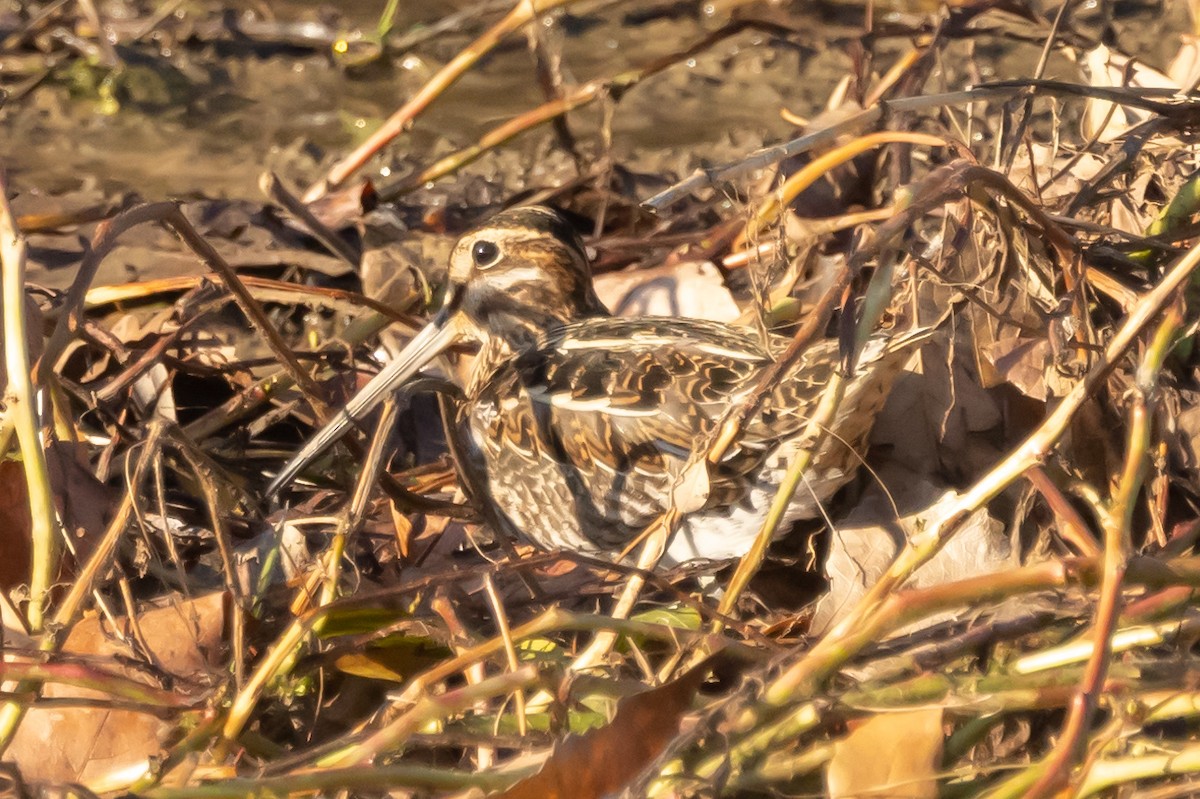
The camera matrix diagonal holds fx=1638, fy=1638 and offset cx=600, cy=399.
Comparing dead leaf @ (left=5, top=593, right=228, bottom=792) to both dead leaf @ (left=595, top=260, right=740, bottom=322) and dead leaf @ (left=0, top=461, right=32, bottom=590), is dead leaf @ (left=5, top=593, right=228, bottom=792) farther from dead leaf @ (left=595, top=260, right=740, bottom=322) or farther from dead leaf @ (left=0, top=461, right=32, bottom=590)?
dead leaf @ (left=595, top=260, right=740, bottom=322)

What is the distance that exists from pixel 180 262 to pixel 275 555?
57.4 inches

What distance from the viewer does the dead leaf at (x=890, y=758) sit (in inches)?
77.0

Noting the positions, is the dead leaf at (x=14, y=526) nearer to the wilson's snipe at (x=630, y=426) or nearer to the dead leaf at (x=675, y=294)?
the wilson's snipe at (x=630, y=426)

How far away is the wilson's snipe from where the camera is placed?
2.78 meters

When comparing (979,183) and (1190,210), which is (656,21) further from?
(979,183)

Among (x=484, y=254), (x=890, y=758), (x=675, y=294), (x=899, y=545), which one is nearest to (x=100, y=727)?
(x=890, y=758)

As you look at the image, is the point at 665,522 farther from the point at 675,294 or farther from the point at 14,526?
the point at 675,294

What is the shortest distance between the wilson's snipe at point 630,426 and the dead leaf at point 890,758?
0.62 metres

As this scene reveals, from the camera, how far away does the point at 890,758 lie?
1985mm

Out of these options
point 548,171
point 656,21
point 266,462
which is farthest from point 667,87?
point 266,462

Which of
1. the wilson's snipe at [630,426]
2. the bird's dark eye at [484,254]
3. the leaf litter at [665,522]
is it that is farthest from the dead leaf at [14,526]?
the bird's dark eye at [484,254]

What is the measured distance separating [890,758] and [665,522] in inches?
16.6

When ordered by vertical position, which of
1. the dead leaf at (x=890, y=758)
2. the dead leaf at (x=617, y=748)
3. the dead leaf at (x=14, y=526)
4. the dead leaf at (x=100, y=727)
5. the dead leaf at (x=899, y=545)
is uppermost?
the dead leaf at (x=14, y=526)

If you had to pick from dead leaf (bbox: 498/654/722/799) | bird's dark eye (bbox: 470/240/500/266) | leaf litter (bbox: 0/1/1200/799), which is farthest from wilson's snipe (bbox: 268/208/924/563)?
dead leaf (bbox: 498/654/722/799)
